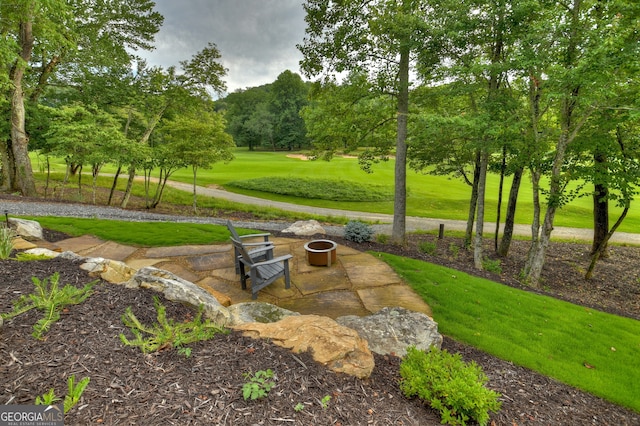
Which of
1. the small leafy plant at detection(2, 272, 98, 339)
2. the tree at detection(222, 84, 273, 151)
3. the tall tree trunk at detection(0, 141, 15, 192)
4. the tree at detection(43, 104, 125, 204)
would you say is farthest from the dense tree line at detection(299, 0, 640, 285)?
the tree at detection(222, 84, 273, 151)

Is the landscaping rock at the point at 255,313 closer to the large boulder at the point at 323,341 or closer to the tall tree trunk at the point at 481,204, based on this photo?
the large boulder at the point at 323,341

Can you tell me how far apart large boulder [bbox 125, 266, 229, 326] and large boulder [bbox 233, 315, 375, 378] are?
13.0 inches

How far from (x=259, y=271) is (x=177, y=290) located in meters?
1.38

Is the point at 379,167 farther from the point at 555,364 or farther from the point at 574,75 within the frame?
the point at 555,364

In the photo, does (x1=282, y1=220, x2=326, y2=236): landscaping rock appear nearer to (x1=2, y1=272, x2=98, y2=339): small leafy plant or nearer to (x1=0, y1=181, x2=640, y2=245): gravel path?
(x1=0, y1=181, x2=640, y2=245): gravel path

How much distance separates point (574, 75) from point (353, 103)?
14.7ft

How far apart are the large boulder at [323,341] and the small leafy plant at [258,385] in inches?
16.1

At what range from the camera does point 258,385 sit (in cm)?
186

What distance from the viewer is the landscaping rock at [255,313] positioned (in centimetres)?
313

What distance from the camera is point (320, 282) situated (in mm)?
4969

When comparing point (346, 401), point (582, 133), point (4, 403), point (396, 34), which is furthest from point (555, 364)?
point (396, 34)

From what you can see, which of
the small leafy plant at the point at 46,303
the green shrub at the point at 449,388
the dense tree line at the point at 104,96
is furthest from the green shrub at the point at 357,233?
the dense tree line at the point at 104,96

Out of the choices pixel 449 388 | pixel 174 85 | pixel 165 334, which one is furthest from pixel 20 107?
pixel 449 388

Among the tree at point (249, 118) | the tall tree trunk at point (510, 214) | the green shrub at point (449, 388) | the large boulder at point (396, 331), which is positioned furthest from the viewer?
the tree at point (249, 118)
